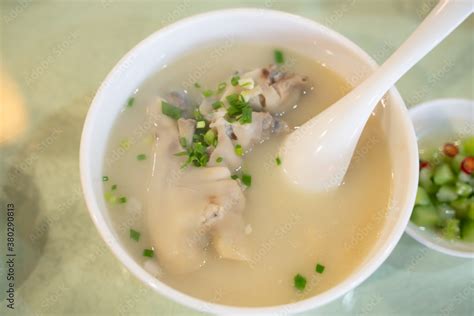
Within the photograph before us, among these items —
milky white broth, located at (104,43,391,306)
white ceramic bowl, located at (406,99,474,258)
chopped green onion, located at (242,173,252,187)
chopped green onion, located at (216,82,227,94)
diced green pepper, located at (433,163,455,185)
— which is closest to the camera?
milky white broth, located at (104,43,391,306)

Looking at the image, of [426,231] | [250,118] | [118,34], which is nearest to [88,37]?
[118,34]

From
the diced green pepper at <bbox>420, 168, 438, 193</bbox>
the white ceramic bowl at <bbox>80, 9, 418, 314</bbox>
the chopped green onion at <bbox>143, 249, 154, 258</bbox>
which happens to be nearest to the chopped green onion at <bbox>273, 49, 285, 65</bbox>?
the white ceramic bowl at <bbox>80, 9, 418, 314</bbox>

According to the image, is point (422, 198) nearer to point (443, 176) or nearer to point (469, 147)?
point (443, 176)

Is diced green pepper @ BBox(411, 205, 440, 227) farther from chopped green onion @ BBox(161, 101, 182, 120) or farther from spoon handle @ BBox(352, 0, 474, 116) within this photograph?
chopped green onion @ BBox(161, 101, 182, 120)

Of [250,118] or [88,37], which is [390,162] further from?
[88,37]

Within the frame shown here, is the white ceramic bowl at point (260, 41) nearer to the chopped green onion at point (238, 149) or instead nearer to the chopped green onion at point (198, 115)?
the chopped green onion at point (198, 115)

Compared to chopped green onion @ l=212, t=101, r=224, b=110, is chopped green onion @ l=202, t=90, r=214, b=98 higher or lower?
lower
